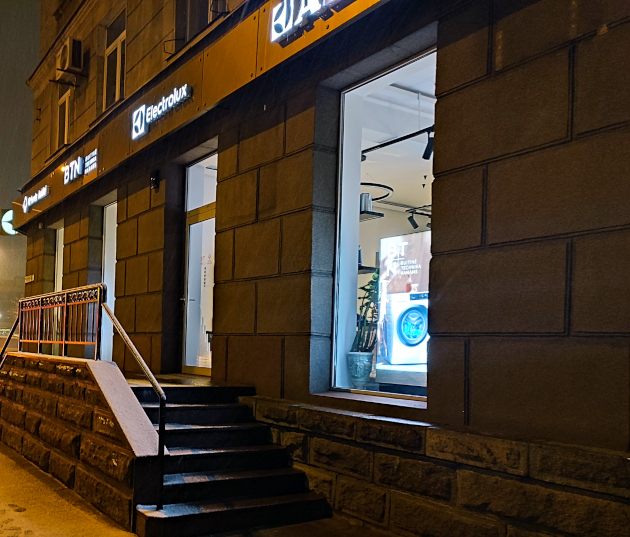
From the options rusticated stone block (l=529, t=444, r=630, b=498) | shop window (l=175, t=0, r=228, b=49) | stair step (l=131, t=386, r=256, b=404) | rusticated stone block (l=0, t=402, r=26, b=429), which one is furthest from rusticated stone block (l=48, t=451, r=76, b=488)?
shop window (l=175, t=0, r=228, b=49)

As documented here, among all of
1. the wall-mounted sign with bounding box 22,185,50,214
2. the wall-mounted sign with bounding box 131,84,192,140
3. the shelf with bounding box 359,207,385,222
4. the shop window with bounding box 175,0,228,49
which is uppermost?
the shop window with bounding box 175,0,228,49

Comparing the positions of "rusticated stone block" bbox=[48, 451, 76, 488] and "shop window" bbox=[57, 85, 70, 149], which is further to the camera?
"shop window" bbox=[57, 85, 70, 149]

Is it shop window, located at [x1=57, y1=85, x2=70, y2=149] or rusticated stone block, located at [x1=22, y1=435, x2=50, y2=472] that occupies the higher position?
shop window, located at [x1=57, y1=85, x2=70, y2=149]

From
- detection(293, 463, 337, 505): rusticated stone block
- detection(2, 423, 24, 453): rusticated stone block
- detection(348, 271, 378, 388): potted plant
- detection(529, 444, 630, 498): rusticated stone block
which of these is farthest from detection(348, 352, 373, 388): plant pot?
detection(2, 423, 24, 453): rusticated stone block

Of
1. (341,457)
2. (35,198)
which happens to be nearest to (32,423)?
(341,457)

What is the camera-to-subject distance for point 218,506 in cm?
548

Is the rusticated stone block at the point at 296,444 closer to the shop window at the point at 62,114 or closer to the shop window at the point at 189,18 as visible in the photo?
the shop window at the point at 189,18

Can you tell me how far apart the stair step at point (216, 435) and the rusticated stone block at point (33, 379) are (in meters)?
2.47

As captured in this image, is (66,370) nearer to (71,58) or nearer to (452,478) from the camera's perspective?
(452,478)

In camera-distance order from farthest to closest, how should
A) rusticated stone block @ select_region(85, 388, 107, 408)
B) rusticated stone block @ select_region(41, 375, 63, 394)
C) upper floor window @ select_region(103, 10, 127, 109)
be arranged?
upper floor window @ select_region(103, 10, 127, 109) → rusticated stone block @ select_region(41, 375, 63, 394) → rusticated stone block @ select_region(85, 388, 107, 408)

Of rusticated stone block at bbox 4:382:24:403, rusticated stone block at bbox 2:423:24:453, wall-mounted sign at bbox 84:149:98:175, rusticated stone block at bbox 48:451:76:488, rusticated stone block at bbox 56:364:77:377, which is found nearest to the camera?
rusticated stone block at bbox 48:451:76:488

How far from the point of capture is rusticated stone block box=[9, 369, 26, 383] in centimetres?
880

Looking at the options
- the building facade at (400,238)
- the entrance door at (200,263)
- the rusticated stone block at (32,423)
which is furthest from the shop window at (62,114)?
the rusticated stone block at (32,423)

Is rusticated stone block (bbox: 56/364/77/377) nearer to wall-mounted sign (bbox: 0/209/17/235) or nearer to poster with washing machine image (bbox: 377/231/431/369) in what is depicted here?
poster with washing machine image (bbox: 377/231/431/369)
